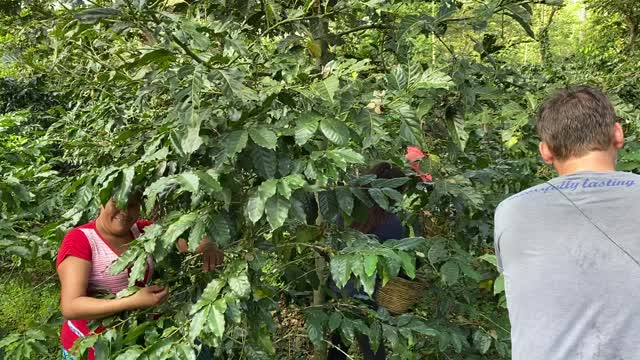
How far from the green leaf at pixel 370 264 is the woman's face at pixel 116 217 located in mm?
881

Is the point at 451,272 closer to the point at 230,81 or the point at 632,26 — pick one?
the point at 230,81

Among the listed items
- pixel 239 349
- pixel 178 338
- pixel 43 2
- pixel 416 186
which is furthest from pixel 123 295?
pixel 43 2

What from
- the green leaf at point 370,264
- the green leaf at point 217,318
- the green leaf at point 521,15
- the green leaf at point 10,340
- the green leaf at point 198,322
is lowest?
the green leaf at point 10,340

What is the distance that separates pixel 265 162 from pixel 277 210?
0.18m

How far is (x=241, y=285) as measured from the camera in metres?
1.44

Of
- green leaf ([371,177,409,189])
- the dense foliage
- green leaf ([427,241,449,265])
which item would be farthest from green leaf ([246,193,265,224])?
green leaf ([427,241,449,265])

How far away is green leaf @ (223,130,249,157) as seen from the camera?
4.82 ft

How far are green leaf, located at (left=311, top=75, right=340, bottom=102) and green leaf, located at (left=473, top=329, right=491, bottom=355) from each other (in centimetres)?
107

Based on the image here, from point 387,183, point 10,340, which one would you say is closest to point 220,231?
point 387,183

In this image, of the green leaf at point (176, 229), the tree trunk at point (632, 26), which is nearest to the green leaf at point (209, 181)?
the green leaf at point (176, 229)

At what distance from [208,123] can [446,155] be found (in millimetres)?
1039

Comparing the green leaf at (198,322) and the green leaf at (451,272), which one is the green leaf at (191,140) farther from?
the green leaf at (451,272)

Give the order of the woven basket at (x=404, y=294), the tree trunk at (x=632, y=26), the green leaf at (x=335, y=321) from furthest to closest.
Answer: the tree trunk at (x=632, y=26) → the woven basket at (x=404, y=294) → the green leaf at (x=335, y=321)

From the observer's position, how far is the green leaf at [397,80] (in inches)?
64.4
